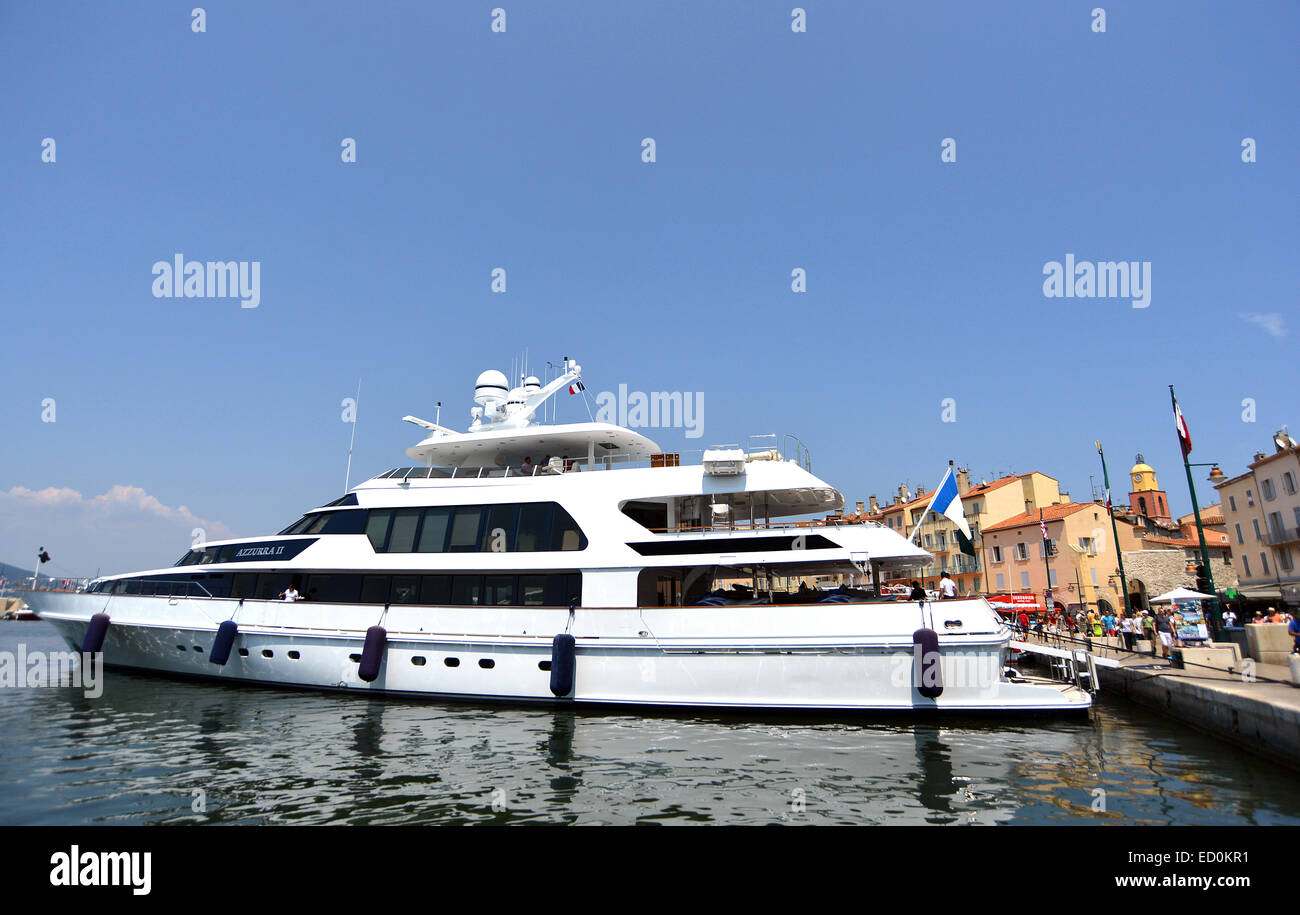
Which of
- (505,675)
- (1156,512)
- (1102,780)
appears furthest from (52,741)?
(1156,512)

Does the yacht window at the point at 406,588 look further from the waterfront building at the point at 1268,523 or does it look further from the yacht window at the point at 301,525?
the waterfront building at the point at 1268,523

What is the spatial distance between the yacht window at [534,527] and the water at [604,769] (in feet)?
11.4

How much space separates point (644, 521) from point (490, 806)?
327 inches

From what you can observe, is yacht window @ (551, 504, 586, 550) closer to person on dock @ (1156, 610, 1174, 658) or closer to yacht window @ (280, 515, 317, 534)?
yacht window @ (280, 515, 317, 534)

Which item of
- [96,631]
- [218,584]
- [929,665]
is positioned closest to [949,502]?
[929,665]

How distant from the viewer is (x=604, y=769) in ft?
30.3

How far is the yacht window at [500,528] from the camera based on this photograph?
1491 cm

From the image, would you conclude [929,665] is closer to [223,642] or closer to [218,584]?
[223,642]

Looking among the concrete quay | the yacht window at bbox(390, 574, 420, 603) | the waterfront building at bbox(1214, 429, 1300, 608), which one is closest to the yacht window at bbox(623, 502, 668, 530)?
the yacht window at bbox(390, 574, 420, 603)

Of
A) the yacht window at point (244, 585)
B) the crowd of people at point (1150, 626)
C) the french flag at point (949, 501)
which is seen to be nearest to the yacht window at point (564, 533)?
the french flag at point (949, 501)

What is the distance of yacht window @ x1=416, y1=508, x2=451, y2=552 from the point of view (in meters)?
15.5

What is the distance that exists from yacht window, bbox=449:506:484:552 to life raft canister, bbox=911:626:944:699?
31.6ft

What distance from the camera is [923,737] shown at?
10836 mm
